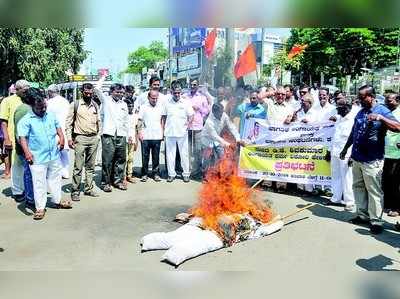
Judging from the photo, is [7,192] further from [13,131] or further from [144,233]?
[144,233]

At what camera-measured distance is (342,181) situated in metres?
7.52

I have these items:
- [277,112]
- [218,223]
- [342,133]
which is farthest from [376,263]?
[277,112]

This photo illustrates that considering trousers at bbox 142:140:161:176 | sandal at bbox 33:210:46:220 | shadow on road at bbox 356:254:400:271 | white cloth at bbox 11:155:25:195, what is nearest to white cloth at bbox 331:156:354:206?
shadow on road at bbox 356:254:400:271

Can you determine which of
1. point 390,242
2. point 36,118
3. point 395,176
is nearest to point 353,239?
point 390,242

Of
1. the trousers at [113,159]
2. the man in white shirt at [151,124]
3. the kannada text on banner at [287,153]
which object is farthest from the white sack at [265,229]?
the man in white shirt at [151,124]

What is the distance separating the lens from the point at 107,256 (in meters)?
5.23

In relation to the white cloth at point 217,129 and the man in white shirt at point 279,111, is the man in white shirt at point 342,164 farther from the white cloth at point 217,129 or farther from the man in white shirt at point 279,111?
the white cloth at point 217,129

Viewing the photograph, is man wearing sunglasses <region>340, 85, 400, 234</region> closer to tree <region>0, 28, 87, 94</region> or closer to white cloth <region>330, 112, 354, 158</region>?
white cloth <region>330, 112, 354, 158</region>

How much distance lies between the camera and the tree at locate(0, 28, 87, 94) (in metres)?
27.4

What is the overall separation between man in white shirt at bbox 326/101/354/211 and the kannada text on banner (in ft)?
0.46

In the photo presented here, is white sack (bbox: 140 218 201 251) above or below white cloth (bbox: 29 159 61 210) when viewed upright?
below

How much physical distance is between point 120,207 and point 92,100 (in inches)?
75.7

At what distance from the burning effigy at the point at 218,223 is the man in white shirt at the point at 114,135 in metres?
2.54

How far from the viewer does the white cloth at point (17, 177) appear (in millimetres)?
7906
